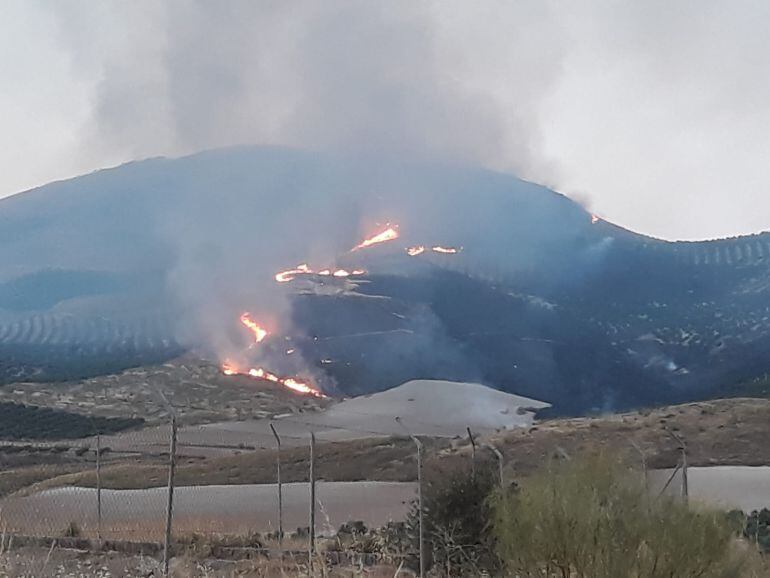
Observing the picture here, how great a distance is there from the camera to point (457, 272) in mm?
135125

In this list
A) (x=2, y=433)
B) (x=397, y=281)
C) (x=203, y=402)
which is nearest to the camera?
(x=2, y=433)

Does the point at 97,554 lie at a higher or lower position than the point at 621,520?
lower

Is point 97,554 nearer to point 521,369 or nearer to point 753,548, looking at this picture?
point 753,548

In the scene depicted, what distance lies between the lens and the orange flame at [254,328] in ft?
349

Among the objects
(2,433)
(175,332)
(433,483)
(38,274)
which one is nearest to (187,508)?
(433,483)

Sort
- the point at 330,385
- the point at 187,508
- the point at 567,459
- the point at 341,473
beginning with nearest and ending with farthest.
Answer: the point at 567,459
the point at 187,508
the point at 341,473
the point at 330,385

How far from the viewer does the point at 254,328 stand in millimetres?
108750

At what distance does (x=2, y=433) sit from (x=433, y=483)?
55872 mm

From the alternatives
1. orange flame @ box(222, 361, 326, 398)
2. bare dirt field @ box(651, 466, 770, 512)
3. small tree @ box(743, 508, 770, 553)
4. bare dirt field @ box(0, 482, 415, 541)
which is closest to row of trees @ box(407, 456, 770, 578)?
→ small tree @ box(743, 508, 770, 553)

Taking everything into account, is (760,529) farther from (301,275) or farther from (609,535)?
(301,275)

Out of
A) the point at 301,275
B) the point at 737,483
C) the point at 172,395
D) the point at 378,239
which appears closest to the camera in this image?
the point at 737,483

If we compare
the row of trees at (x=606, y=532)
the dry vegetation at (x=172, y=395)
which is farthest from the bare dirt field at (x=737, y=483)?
the dry vegetation at (x=172, y=395)

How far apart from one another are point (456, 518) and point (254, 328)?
99.3 m

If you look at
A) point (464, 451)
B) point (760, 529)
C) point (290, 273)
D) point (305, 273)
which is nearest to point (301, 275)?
point (305, 273)
